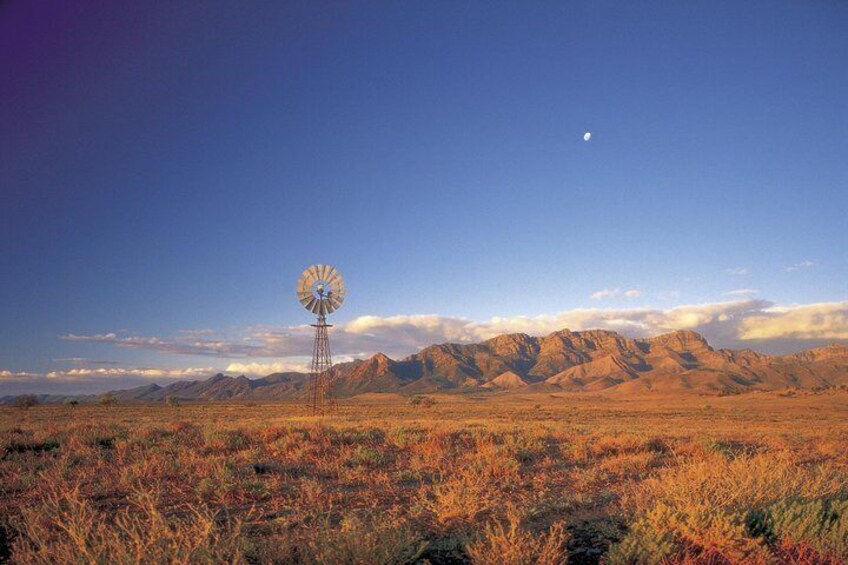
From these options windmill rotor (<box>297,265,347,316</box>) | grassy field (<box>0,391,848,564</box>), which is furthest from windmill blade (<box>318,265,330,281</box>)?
grassy field (<box>0,391,848,564</box>)

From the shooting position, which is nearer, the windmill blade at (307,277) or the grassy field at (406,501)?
the grassy field at (406,501)

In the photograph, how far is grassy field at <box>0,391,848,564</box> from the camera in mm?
4961

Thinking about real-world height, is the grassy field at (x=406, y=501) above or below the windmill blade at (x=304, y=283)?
below

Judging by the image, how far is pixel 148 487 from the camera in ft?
29.3

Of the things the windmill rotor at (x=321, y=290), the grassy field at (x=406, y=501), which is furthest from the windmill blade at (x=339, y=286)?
the grassy field at (x=406, y=501)

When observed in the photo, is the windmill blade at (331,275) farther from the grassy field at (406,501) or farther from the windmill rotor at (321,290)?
the grassy field at (406,501)

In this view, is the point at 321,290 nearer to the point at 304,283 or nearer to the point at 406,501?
the point at 304,283

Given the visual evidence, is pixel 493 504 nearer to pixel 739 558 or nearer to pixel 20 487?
pixel 739 558

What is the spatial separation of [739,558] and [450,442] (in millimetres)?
10316

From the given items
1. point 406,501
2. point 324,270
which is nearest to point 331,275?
point 324,270

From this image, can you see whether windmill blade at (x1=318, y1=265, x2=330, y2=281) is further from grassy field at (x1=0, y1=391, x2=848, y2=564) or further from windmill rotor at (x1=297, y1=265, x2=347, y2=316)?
grassy field at (x1=0, y1=391, x2=848, y2=564)

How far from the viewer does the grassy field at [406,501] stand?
496 cm

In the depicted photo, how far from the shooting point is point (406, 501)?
820cm

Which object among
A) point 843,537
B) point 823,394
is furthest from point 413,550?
point 823,394
